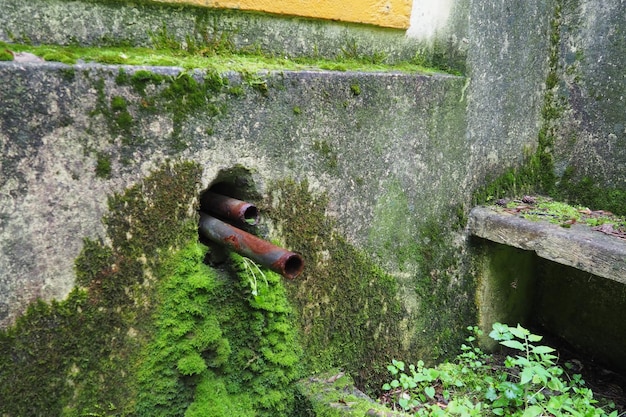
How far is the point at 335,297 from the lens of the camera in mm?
2395

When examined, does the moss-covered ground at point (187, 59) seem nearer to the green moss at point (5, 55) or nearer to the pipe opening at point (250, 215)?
the green moss at point (5, 55)

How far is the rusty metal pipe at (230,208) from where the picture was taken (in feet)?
5.85

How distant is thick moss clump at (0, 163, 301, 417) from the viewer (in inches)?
61.7

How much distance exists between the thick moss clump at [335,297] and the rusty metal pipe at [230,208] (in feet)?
0.78

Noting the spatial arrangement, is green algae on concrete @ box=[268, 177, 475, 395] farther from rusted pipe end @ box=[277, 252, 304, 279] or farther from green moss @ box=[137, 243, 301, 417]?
rusted pipe end @ box=[277, 252, 304, 279]

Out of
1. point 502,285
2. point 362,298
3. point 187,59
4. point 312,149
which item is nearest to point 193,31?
point 187,59

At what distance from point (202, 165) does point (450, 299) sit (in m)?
1.94

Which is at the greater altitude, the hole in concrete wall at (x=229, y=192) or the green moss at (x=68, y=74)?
the green moss at (x=68, y=74)

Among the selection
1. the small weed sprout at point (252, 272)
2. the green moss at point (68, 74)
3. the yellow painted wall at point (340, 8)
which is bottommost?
the small weed sprout at point (252, 272)

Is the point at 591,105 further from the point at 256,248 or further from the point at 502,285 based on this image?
the point at 256,248

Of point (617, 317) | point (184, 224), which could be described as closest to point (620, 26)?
point (617, 317)

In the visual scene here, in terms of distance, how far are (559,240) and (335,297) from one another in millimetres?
1329

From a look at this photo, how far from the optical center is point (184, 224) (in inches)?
72.9

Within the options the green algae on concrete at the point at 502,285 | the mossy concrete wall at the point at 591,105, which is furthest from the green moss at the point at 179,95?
the mossy concrete wall at the point at 591,105
